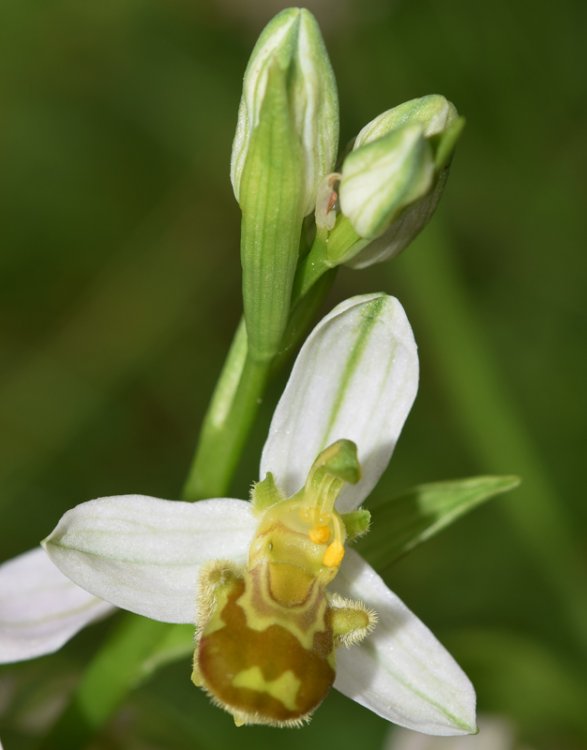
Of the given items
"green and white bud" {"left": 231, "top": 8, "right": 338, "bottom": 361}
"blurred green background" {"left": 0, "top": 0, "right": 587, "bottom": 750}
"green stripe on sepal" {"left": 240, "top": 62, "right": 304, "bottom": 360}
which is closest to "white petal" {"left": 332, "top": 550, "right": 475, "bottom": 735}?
"green stripe on sepal" {"left": 240, "top": 62, "right": 304, "bottom": 360}

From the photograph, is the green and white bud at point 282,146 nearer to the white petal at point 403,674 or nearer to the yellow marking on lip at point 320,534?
the yellow marking on lip at point 320,534

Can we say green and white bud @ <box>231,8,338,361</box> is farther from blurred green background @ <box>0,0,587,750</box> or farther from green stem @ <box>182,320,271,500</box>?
blurred green background @ <box>0,0,587,750</box>

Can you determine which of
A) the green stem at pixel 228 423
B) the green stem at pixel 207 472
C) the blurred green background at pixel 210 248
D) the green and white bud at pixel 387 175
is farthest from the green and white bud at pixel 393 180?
the blurred green background at pixel 210 248

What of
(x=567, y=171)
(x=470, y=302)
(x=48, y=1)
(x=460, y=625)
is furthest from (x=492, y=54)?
(x=460, y=625)

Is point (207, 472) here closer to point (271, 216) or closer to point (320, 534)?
point (320, 534)

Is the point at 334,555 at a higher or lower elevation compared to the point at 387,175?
lower

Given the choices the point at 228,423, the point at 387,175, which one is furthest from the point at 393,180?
the point at 228,423
